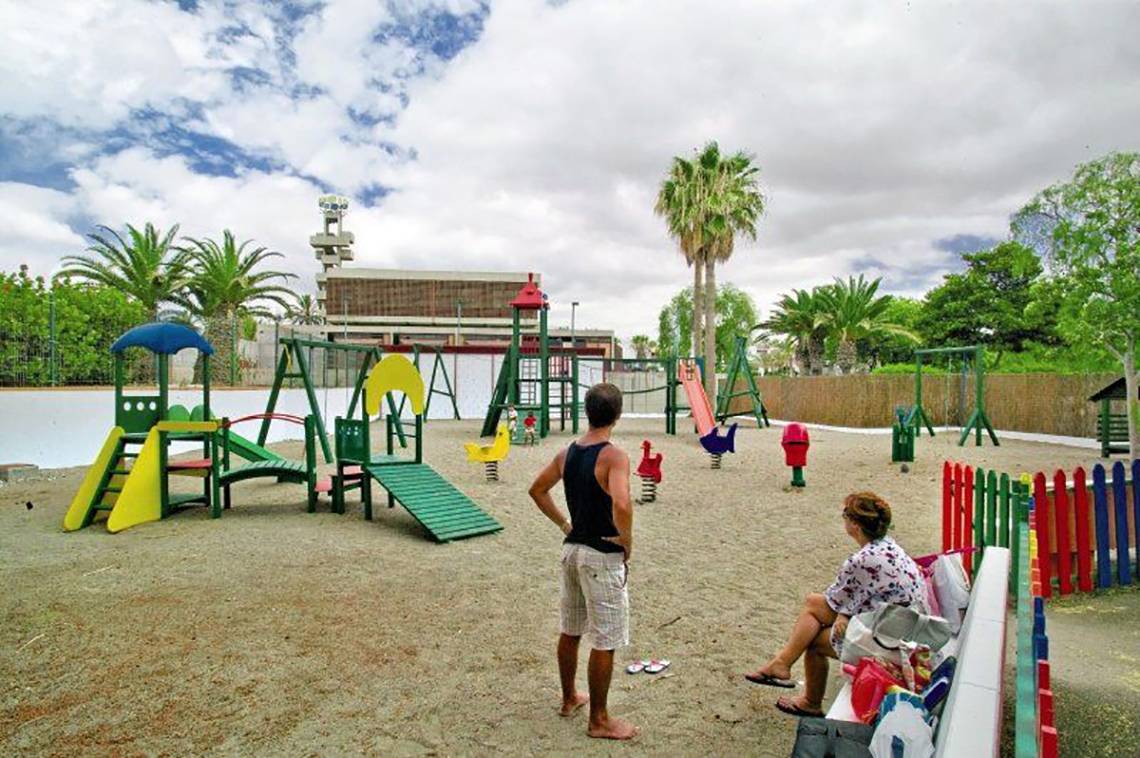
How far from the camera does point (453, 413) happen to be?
89.8 ft

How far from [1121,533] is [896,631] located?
4171 millimetres

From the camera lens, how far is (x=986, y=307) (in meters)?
38.4

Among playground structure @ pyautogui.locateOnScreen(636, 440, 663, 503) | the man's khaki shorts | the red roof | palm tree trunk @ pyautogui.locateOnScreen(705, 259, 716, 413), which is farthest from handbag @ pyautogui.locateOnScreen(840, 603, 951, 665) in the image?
palm tree trunk @ pyautogui.locateOnScreen(705, 259, 716, 413)

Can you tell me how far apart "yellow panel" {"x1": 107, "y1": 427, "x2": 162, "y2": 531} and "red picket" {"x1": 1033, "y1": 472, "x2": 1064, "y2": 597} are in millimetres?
8824

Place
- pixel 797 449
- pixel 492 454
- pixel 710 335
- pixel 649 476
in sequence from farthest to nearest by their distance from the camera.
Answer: pixel 710 335
pixel 492 454
pixel 797 449
pixel 649 476

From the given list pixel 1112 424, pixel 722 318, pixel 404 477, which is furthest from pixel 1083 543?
pixel 722 318

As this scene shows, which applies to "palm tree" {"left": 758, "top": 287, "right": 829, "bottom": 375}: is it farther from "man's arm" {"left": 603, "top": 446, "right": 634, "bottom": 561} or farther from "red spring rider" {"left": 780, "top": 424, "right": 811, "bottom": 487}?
"man's arm" {"left": 603, "top": 446, "right": 634, "bottom": 561}

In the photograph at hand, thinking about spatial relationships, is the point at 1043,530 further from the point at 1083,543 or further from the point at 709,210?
the point at 709,210

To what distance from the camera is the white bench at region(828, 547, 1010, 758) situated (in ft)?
5.71

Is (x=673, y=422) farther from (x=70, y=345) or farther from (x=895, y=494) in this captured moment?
(x=70, y=345)

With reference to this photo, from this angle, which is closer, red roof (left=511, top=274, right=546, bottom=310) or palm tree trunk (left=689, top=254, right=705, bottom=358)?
red roof (left=511, top=274, right=546, bottom=310)

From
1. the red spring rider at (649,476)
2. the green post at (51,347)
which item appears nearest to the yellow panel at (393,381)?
the red spring rider at (649,476)

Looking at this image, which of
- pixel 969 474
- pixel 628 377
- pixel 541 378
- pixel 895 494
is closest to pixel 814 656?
pixel 969 474

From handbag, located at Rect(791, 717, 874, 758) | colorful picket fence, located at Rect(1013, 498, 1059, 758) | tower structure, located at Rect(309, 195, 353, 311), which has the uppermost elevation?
tower structure, located at Rect(309, 195, 353, 311)
